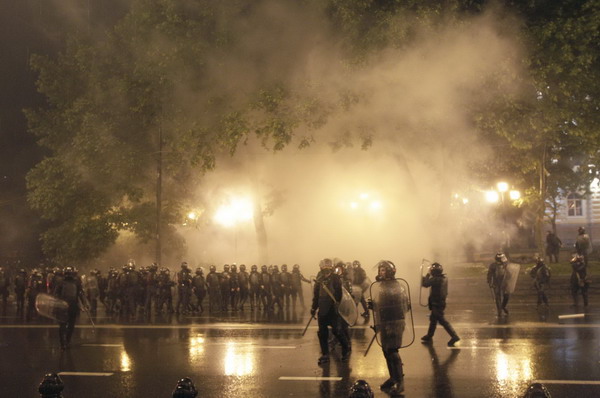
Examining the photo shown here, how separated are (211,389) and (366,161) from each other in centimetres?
1584

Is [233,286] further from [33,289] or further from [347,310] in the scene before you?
[347,310]

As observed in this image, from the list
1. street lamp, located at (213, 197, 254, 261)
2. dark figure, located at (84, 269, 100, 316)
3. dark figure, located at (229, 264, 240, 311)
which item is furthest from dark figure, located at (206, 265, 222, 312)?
street lamp, located at (213, 197, 254, 261)

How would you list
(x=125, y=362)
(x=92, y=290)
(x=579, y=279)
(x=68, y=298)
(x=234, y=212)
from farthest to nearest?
(x=234, y=212) → (x=92, y=290) → (x=579, y=279) → (x=68, y=298) → (x=125, y=362)

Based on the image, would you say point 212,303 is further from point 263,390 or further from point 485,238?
point 485,238

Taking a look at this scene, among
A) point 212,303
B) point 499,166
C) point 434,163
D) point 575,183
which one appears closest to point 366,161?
point 434,163

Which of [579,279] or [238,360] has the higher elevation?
[579,279]

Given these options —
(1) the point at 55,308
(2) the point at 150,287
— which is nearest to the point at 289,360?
(1) the point at 55,308

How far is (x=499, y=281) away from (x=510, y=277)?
8.7 inches

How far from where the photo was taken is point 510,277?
40.9ft

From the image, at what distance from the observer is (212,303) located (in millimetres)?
15953

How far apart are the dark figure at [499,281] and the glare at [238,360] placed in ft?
18.0

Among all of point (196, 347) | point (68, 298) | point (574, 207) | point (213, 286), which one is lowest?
point (196, 347)

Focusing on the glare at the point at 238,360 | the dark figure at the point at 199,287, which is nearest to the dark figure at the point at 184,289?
the dark figure at the point at 199,287

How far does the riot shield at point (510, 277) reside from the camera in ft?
40.6
